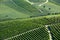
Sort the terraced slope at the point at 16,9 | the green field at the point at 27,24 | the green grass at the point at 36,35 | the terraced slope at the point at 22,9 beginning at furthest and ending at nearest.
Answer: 1. the terraced slope at the point at 22,9
2. the terraced slope at the point at 16,9
3. the green field at the point at 27,24
4. the green grass at the point at 36,35

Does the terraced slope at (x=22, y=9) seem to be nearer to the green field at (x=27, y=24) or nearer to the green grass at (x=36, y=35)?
the green field at (x=27, y=24)

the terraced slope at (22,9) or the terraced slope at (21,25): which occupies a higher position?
the terraced slope at (21,25)

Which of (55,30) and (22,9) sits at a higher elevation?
(55,30)

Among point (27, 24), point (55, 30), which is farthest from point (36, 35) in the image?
point (55, 30)

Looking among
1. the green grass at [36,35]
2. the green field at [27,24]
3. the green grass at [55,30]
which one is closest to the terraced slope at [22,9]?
the green field at [27,24]

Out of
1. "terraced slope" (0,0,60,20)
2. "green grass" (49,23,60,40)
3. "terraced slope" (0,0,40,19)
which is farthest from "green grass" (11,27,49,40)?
"terraced slope" (0,0,40,19)

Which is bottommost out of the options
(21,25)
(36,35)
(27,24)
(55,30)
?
(55,30)

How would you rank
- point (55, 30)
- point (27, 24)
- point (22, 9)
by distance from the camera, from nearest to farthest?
point (55, 30)
point (27, 24)
point (22, 9)

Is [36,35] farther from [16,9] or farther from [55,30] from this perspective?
[16,9]

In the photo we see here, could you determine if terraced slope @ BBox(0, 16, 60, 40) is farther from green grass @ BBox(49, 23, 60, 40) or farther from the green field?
green grass @ BBox(49, 23, 60, 40)
